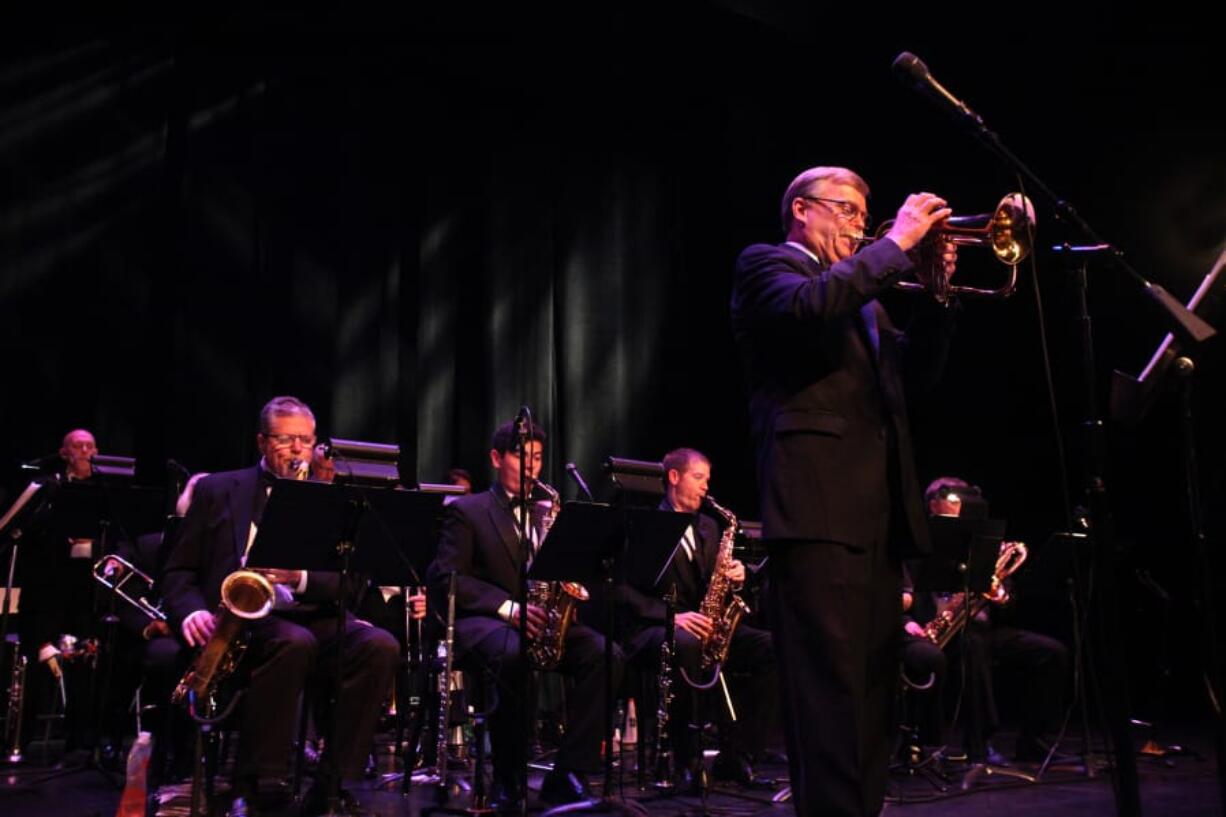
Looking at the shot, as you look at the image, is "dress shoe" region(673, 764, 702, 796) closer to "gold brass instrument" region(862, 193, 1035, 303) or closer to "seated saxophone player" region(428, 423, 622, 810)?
"seated saxophone player" region(428, 423, 622, 810)

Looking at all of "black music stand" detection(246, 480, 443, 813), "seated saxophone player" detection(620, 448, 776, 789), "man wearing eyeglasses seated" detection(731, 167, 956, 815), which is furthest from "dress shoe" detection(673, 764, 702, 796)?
"man wearing eyeglasses seated" detection(731, 167, 956, 815)

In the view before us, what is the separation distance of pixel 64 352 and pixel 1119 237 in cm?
835

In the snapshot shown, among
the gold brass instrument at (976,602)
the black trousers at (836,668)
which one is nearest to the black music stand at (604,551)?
the black trousers at (836,668)

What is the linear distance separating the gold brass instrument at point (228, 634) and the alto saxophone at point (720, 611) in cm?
278

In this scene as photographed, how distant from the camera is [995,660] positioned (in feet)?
25.9

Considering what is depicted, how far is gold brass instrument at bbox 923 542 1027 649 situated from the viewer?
7.45 m

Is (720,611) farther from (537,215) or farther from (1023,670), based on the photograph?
(537,215)

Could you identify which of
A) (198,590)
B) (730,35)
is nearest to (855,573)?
(198,590)

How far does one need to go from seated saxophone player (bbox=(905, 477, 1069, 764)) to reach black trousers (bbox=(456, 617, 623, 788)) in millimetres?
2452

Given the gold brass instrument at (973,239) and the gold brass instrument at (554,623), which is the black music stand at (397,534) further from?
the gold brass instrument at (973,239)

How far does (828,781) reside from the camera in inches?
115

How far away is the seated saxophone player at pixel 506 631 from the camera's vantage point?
5.51 m

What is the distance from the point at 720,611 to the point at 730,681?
0.48m

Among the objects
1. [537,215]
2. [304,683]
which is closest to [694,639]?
[304,683]
